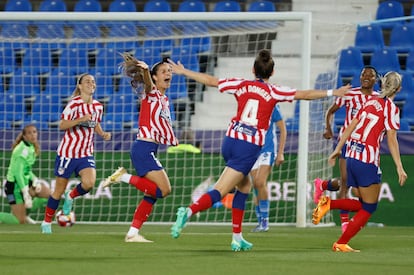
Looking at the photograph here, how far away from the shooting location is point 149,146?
36.9 feet

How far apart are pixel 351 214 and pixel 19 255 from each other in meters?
7.98

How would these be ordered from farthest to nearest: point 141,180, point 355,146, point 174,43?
point 174,43, point 141,180, point 355,146

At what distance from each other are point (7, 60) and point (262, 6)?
17.6ft

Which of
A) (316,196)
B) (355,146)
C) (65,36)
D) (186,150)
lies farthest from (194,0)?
(355,146)

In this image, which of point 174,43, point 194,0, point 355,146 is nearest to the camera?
point 355,146

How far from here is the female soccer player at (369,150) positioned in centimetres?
1012

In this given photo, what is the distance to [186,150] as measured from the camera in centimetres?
1669

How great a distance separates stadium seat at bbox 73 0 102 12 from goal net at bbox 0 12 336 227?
6.59 feet

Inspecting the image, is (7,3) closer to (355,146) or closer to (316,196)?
(316,196)

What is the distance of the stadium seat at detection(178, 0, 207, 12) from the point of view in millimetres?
21312

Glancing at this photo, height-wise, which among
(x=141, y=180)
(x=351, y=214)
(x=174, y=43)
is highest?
(x=174, y=43)

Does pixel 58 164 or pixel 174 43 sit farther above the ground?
pixel 174 43

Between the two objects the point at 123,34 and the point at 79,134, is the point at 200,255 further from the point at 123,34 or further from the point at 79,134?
the point at 123,34

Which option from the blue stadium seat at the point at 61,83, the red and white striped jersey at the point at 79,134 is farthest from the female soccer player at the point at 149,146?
the blue stadium seat at the point at 61,83
